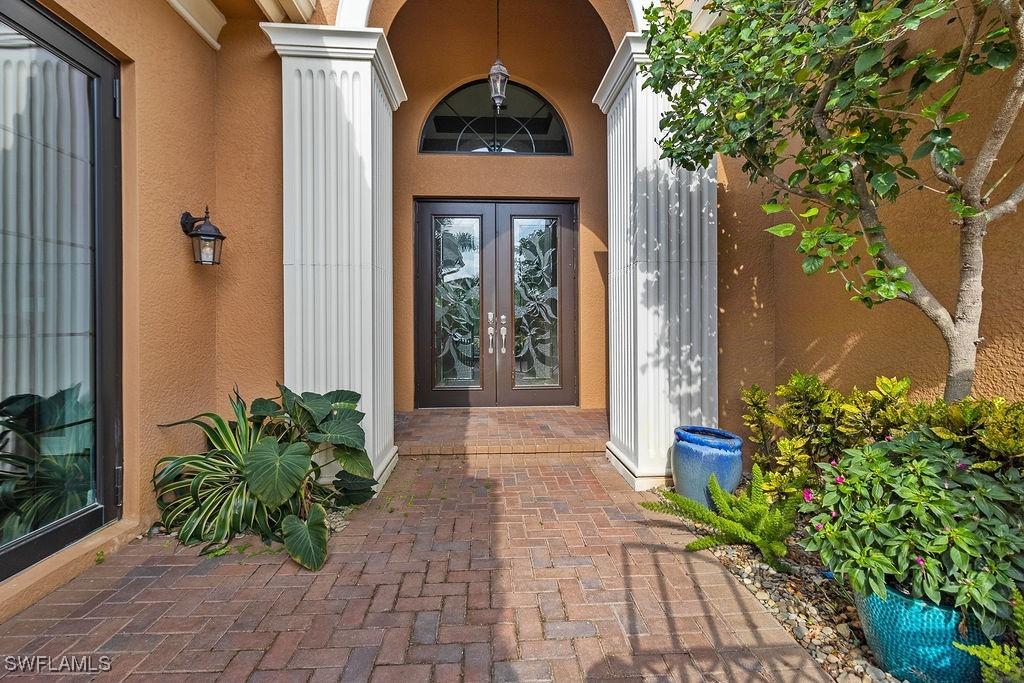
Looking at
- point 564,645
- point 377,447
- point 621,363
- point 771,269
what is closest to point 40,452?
point 377,447

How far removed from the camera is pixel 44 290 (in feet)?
6.85

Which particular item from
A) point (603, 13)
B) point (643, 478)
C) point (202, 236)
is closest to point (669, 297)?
point (643, 478)

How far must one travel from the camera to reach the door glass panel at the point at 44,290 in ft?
6.38

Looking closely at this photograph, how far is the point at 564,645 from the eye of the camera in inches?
65.2

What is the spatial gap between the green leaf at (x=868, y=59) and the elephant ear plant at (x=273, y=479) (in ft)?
9.28

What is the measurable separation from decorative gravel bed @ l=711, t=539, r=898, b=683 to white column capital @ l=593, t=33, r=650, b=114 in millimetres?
2999

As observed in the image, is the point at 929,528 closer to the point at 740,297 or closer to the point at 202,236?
the point at 740,297

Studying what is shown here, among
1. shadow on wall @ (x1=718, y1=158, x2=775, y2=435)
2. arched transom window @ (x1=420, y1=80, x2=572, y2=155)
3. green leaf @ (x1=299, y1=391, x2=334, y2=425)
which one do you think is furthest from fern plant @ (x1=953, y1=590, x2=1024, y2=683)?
arched transom window @ (x1=420, y1=80, x2=572, y2=155)

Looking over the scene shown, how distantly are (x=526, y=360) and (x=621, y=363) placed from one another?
6.09 feet

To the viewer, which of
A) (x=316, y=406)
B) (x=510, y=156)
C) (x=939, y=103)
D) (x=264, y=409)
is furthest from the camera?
(x=510, y=156)

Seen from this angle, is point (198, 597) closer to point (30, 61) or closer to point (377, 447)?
point (377, 447)

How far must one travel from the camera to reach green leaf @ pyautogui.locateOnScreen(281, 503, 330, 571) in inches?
84.0

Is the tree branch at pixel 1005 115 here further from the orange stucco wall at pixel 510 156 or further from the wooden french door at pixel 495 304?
the wooden french door at pixel 495 304

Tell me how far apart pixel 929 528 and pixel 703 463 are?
4.20 feet
